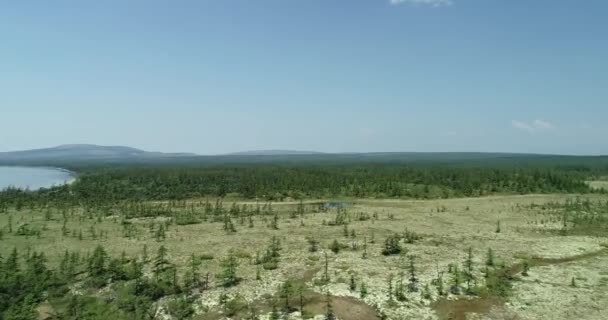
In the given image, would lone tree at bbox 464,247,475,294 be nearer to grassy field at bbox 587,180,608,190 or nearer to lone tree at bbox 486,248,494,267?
lone tree at bbox 486,248,494,267

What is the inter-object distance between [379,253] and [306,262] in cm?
410

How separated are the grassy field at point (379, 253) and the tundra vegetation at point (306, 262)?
0.08 meters

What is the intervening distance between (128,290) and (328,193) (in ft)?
123

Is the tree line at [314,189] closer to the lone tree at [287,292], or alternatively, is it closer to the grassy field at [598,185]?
the grassy field at [598,185]

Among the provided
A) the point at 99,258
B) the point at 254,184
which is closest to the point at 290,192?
the point at 254,184

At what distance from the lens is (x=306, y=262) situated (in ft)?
68.9

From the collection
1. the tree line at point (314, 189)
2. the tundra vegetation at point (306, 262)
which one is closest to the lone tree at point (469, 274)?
the tundra vegetation at point (306, 262)

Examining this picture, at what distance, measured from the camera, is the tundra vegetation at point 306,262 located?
15.7 m

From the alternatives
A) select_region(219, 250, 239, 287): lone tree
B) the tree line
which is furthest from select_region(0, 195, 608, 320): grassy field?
the tree line

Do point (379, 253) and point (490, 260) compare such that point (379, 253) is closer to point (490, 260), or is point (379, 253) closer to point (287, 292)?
point (490, 260)

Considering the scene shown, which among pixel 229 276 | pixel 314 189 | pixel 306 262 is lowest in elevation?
pixel 306 262

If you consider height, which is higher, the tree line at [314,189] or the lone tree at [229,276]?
the tree line at [314,189]

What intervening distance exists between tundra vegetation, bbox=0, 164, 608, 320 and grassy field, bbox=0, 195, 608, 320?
79 mm

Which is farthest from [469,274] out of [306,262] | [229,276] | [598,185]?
[598,185]
